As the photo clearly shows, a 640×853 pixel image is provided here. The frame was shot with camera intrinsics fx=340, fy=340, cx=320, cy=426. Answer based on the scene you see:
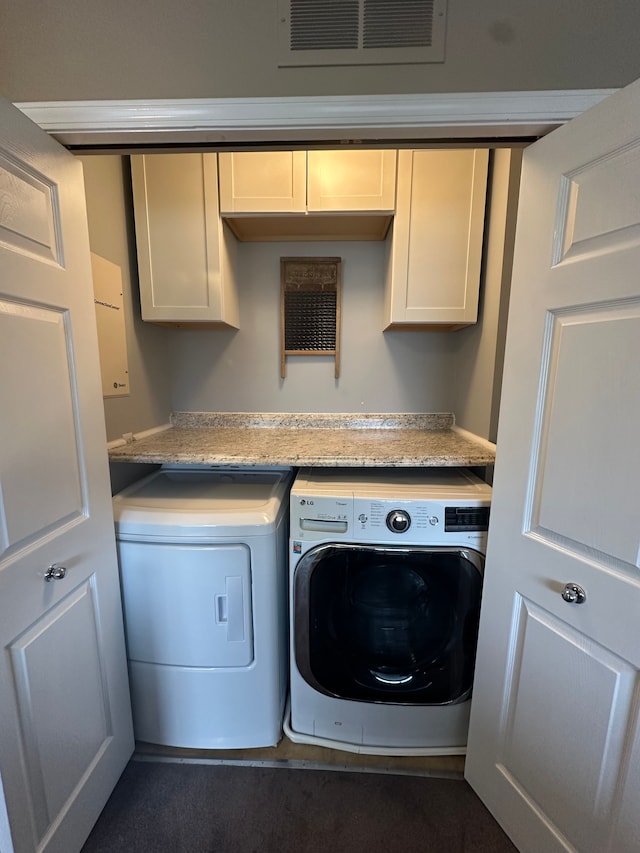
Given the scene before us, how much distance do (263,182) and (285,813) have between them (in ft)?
8.07

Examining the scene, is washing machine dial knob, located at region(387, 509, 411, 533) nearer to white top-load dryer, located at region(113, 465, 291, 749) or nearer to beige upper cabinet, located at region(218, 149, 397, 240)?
white top-load dryer, located at region(113, 465, 291, 749)

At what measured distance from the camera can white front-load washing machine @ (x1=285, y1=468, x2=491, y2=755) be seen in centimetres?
120

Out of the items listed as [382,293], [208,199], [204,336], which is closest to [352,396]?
[382,293]

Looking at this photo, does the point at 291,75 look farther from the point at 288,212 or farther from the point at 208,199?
the point at 208,199

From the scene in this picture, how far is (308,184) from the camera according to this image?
1526 millimetres

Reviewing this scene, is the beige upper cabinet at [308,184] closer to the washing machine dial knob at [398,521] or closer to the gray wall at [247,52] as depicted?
the gray wall at [247,52]

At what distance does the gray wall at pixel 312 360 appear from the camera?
194cm

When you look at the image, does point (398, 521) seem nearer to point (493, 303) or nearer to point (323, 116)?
point (493, 303)

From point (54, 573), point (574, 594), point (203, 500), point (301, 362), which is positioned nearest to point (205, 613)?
point (203, 500)

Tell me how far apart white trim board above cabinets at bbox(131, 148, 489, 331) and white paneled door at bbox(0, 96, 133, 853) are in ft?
2.03

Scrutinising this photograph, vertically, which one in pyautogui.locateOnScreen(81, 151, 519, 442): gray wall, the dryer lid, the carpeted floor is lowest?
the carpeted floor

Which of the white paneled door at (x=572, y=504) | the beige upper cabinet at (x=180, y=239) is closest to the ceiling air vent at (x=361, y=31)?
the white paneled door at (x=572, y=504)

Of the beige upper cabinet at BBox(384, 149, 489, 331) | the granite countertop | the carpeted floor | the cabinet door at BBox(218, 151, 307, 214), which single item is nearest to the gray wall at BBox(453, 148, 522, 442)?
the beige upper cabinet at BBox(384, 149, 489, 331)

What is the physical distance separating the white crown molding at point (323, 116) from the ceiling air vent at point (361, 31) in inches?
3.4
